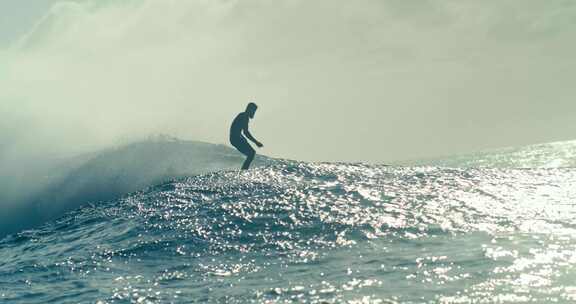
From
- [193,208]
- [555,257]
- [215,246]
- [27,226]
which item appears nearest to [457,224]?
[555,257]

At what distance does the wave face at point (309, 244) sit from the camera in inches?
440

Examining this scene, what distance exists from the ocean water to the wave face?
0.06m

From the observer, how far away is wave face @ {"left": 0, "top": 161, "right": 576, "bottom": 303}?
11.2 metres

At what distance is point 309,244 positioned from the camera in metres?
15.2

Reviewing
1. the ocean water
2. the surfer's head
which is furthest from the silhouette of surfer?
the ocean water

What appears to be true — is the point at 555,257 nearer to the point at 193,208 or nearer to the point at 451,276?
the point at 451,276

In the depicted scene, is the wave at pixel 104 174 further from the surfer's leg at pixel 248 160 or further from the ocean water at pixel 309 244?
the ocean water at pixel 309 244

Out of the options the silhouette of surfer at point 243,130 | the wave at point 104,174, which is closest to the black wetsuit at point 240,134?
the silhouette of surfer at point 243,130

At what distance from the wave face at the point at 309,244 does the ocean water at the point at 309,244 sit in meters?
0.06

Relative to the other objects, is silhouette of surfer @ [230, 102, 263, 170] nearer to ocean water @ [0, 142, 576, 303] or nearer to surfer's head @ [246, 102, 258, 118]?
surfer's head @ [246, 102, 258, 118]

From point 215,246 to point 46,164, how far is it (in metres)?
23.8

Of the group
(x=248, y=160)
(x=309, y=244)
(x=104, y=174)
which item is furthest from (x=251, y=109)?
(x=309, y=244)

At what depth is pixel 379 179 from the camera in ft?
81.9

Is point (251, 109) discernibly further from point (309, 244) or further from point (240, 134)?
point (309, 244)
